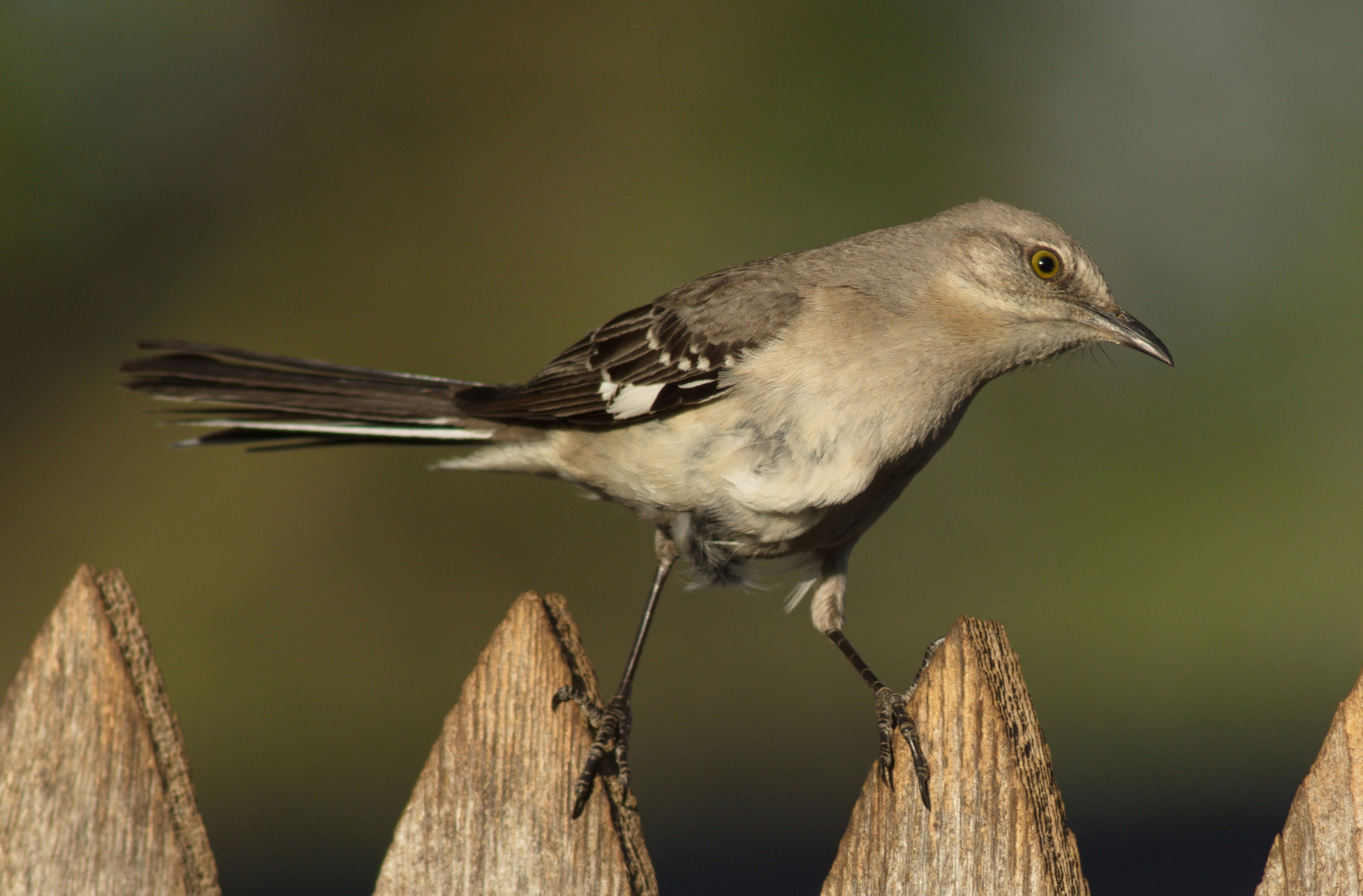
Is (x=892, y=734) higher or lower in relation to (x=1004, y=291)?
lower

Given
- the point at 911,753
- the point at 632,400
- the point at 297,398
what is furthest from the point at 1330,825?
the point at 297,398

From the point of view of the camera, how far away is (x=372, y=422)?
13.0 feet

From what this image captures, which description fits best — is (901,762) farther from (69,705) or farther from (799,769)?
(799,769)

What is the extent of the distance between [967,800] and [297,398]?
2.58 m

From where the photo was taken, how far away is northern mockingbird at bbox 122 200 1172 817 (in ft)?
10.4

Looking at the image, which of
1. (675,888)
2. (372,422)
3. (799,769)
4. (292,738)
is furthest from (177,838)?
(799,769)

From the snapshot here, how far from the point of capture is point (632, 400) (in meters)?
3.64

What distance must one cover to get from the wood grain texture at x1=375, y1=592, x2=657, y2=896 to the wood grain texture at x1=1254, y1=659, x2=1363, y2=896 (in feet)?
3.86

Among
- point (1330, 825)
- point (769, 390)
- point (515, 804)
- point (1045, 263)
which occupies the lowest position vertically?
point (1330, 825)

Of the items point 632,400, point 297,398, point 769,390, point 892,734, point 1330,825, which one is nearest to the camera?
point 1330,825

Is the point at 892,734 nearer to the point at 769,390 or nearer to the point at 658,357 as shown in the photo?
the point at 769,390

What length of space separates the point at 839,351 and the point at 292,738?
3.58m

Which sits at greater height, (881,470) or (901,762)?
(881,470)

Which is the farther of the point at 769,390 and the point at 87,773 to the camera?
the point at 769,390
